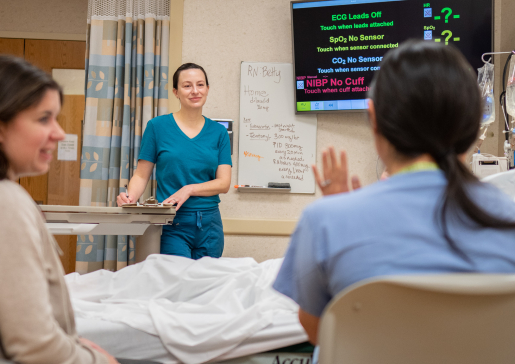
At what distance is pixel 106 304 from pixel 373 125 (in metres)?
1.10

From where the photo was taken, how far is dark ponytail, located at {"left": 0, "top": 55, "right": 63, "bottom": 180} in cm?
76

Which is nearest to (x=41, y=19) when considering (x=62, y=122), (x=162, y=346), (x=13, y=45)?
(x=13, y=45)

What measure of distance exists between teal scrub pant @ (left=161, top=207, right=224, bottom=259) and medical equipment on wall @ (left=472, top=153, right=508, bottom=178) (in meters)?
1.40

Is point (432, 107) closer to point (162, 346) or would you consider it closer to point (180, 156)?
point (162, 346)

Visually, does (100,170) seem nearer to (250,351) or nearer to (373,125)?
(250,351)

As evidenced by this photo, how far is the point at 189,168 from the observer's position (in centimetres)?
226

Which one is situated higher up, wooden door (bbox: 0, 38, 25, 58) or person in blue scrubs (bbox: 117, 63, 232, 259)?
wooden door (bbox: 0, 38, 25, 58)

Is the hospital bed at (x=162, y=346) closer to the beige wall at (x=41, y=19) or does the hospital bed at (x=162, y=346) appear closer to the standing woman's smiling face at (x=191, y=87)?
the standing woman's smiling face at (x=191, y=87)

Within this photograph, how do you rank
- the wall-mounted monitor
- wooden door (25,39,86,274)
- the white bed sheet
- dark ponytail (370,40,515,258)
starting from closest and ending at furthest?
dark ponytail (370,40,515,258) → the white bed sheet → the wall-mounted monitor → wooden door (25,39,86,274)

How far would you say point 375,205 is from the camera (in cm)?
69

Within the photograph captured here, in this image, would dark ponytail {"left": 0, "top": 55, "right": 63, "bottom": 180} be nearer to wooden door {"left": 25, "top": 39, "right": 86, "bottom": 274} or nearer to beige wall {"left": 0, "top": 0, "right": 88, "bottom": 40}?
wooden door {"left": 25, "top": 39, "right": 86, "bottom": 274}

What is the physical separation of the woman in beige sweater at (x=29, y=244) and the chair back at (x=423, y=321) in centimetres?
43

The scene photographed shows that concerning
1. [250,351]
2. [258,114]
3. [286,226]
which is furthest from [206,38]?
[250,351]

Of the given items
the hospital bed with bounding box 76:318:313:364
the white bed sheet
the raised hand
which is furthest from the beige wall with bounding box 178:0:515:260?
the raised hand
